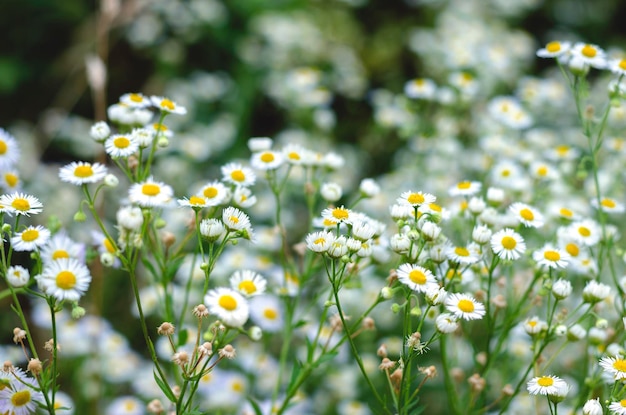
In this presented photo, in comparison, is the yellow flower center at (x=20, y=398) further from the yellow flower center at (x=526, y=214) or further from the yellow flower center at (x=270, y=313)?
the yellow flower center at (x=526, y=214)

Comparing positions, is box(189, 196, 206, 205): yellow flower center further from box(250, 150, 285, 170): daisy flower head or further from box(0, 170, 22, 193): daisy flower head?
box(0, 170, 22, 193): daisy flower head

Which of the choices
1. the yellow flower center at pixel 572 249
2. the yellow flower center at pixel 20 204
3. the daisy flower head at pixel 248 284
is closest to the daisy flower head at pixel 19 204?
the yellow flower center at pixel 20 204

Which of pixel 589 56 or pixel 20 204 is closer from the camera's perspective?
pixel 20 204

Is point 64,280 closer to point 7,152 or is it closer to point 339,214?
point 339,214

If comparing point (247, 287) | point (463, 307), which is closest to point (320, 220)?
point (247, 287)

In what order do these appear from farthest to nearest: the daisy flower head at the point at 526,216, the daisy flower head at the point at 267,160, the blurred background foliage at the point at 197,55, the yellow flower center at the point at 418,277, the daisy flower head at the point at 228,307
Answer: the blurred background foliage at the point at 197,55 → the daisy flower head at the point at 267,160 → the daisy flower head at the point at 526,216 → the yellow flower center at the point at 418,277 → the daisy flower head at the point at 228,307

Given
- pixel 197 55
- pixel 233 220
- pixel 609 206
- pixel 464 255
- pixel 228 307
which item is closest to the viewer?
pixel 228 307

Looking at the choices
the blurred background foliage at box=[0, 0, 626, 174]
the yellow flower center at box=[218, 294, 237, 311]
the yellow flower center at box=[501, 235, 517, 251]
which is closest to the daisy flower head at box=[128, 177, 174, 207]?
the yellow flower center at box=[218, 294, 237, 311]
